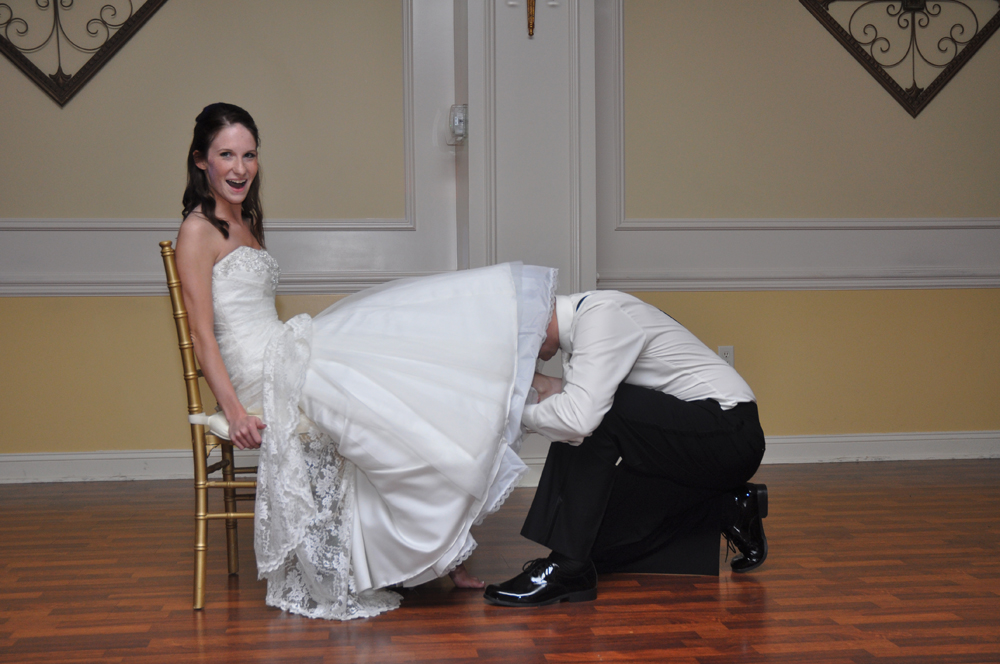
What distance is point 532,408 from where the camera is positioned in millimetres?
1870

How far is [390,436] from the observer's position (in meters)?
1.80

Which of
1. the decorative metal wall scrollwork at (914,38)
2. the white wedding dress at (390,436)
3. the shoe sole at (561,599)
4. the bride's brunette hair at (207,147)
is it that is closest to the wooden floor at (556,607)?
the shoe sole at (561,599)

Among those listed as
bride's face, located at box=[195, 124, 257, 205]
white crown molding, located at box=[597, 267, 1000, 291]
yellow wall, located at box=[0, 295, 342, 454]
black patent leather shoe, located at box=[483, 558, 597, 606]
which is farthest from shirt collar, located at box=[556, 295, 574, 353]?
yellow wall, located at box=[0, 295, 342, 454]

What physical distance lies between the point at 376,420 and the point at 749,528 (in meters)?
1.00

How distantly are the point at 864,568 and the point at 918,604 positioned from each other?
0.27 metres

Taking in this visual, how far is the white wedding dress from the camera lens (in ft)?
5.94

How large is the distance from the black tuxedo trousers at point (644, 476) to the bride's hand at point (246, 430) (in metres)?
0.64

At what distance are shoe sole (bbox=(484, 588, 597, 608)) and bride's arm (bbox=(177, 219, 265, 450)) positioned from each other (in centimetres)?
65

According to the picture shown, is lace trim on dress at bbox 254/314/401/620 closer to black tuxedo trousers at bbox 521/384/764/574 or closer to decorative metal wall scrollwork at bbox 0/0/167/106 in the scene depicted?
black tuxedo trousers at bbox 521/384/764/574

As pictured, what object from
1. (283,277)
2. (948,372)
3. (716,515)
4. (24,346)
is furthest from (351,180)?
(948,372)

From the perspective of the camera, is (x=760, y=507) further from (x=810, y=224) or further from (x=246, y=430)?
(x=810, y=224)

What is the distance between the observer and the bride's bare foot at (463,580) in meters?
2.06

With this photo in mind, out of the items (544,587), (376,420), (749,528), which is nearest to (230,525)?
(376,420)

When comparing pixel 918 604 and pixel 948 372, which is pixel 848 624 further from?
pixel 948 372
